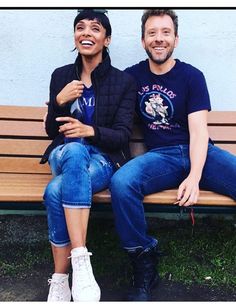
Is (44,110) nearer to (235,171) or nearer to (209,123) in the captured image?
(209,123)

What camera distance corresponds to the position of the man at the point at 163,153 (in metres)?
2.64

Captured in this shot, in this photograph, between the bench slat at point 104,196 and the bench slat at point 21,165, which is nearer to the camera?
the bench slat at point 104,196

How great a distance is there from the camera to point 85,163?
8.58 ft

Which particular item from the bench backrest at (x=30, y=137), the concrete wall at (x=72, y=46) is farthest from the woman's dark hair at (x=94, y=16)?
the bench backrest at (x=30, y=137)

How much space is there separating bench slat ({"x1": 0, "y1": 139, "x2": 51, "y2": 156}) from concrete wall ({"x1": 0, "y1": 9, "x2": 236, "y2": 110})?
0.46 metres

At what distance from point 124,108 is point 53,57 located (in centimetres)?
99

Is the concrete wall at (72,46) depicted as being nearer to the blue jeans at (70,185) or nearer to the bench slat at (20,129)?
the bench slat at (20,129)

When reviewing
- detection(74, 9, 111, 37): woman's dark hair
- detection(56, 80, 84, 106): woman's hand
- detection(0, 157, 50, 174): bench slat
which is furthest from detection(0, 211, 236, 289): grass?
detection(74, 9, 111, 37): woman's dark hair

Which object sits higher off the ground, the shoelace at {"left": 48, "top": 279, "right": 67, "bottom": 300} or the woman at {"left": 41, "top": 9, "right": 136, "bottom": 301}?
the woman at {"left": 41, "top": 9, "right": 136, "bottom": 301}

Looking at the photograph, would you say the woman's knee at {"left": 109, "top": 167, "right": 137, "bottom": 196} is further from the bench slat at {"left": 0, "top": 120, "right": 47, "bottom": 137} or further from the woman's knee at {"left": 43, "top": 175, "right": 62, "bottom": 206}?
the bench slat at {"left": 0, "top": 120, "right": 47, "bottom": 137}

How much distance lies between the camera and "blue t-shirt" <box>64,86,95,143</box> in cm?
301

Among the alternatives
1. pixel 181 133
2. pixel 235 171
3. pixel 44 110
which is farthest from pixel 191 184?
pixel 44 110

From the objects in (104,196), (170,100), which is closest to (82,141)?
(104,196)

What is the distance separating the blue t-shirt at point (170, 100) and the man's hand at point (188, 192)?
1.25 feet
